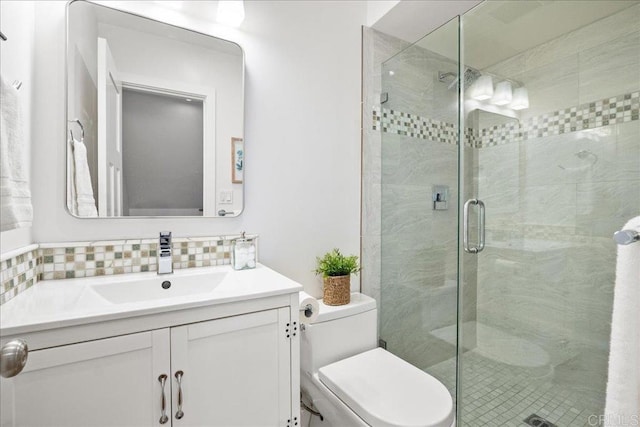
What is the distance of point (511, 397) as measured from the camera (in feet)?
5.09

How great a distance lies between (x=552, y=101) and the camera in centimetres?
153

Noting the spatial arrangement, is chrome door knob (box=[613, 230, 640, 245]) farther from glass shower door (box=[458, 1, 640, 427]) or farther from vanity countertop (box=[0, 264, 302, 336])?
vanity countertop (box=[0, 264, 302, 336])

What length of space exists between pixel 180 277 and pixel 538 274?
170 cm

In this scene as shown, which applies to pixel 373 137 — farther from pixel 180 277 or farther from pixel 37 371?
pixel 37 371

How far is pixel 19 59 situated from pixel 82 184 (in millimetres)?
432

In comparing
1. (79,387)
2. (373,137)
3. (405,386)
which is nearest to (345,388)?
(405,386)

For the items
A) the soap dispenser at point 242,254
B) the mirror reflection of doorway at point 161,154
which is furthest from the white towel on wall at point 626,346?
the mirror reflection of doorway at point 161,154

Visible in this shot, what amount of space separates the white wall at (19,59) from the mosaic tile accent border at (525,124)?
157 cm

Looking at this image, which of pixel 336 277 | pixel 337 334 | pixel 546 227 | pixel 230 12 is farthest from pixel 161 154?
pixel 546 227

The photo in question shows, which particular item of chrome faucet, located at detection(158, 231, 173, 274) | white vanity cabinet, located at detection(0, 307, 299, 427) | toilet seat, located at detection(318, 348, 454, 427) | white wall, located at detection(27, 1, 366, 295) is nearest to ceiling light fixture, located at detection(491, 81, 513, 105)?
white wall, located at detection(27, 1, 366, 295)

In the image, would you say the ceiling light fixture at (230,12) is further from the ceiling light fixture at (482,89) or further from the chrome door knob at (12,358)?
the chrome door knob at (12,358)

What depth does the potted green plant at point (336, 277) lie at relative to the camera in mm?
1577

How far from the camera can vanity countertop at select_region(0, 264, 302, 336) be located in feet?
2.52

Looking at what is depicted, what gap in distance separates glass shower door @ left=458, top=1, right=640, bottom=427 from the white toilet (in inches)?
18.6
